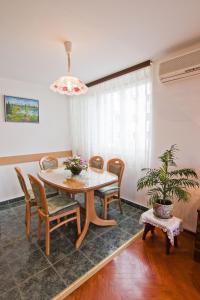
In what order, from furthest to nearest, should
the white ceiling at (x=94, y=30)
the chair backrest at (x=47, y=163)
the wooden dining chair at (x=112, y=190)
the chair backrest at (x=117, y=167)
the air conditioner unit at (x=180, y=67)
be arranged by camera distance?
the chair backrest at (x=47, y=163), the chair backrest at (x=117, y=167), the wooden dining chair at (x=112, y=190), the air conditioner unit at (x=180, y=67), the white ceiling at (x=94, y=30)

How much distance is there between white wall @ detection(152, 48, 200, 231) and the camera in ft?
6.89

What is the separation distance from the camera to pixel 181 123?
2.23 meters

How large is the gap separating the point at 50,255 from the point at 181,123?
90.6 inches

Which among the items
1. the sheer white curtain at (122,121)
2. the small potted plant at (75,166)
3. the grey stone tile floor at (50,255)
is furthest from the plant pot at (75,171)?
the sheer white curtain at (122,121)

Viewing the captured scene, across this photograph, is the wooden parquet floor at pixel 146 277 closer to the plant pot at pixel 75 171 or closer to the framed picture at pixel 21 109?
the plant pot at pixel 75 171

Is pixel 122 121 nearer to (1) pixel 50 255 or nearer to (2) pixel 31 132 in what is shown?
(2) pixel 31 132

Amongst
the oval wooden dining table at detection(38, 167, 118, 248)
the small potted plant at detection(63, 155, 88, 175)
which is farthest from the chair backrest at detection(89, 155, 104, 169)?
the small potted plant at detection(63, 155, 88, 175)

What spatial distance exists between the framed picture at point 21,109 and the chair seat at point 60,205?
201 centimetres

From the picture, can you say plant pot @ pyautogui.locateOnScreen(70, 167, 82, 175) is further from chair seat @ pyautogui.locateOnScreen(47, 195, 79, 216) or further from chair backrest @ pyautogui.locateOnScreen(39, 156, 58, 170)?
chair backrest @ pyautogui.locateOnScreen(39, 156, 58, 170)


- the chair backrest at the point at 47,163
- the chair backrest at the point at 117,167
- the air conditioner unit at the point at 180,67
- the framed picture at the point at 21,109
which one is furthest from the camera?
the framed picture at the point at 21,109

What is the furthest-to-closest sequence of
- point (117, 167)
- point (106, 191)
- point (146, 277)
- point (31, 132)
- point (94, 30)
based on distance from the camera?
point (31, 132) < point (117, 167) < point (106, 191) < point (94, 30) < point (146, 277)

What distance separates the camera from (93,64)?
2619 mm

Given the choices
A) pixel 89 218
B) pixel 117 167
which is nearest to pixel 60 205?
Result: pixel 89 218

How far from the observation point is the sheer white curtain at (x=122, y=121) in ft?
8.93
